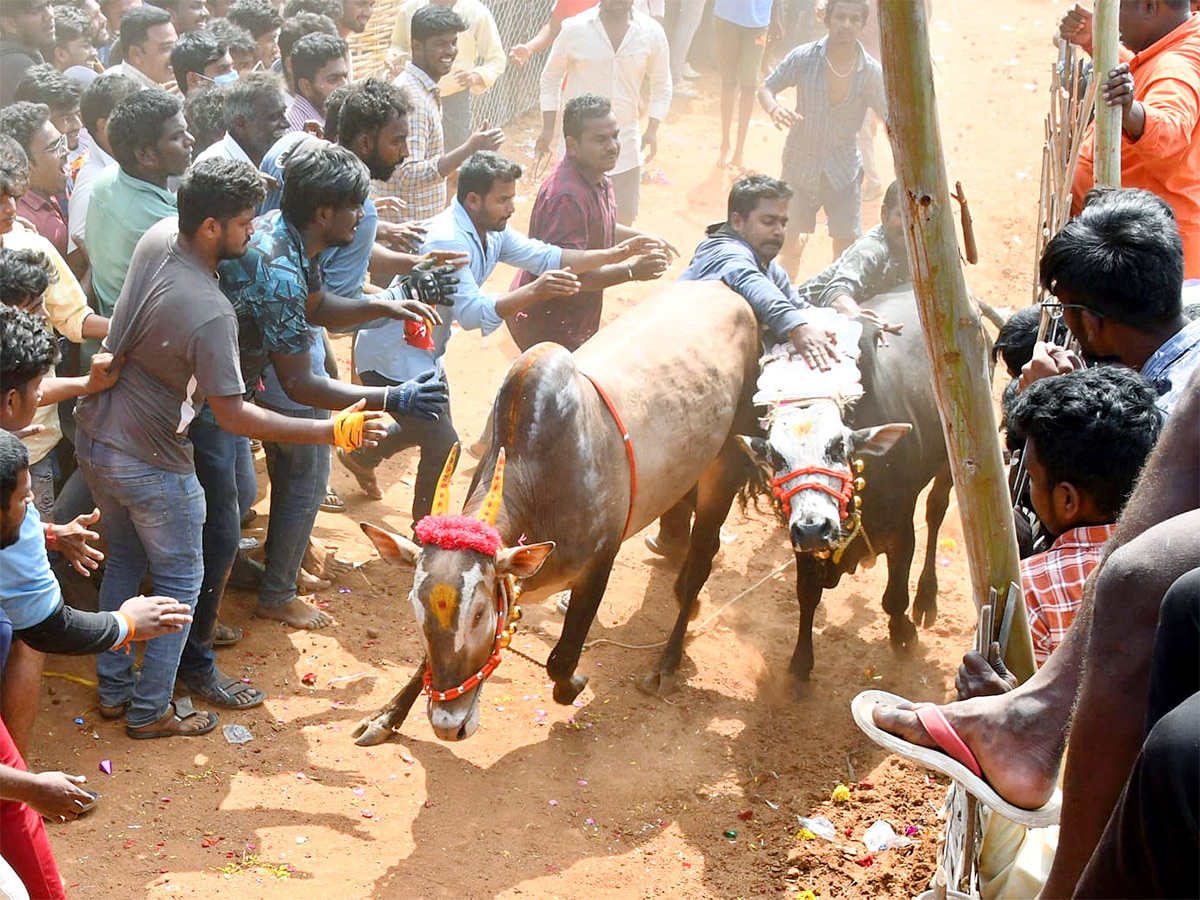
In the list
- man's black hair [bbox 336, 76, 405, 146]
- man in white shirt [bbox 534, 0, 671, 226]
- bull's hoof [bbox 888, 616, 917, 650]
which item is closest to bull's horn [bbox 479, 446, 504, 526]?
man's black hair [bbox 336, 76, 405, 146]

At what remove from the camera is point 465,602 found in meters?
5.04

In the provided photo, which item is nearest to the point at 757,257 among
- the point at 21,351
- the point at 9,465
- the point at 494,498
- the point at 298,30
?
the point at 494,498

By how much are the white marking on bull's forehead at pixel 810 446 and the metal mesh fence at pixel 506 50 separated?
8345mm

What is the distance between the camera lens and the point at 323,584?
7090 mm

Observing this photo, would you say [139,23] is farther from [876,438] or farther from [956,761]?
[956,761]

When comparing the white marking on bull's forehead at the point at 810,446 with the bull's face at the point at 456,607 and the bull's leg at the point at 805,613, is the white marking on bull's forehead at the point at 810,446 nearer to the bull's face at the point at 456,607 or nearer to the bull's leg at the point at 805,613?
the bull's leg at the point at 805,613

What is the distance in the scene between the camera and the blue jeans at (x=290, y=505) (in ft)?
20.8

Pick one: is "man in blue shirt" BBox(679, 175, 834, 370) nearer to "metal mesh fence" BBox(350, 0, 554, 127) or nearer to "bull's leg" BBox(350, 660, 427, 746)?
"bull's leg" BBox(350, 660, 427, 746)

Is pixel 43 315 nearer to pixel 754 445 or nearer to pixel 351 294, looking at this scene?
pixel 351 294

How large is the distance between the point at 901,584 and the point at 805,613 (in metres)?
0.68

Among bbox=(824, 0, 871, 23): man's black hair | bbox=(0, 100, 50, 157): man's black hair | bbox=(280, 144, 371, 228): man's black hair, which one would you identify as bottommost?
bbox=(0, 100, 50, 157): man's black hair

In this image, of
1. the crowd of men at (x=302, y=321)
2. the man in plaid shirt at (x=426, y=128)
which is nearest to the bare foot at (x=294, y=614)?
the crowd of men at (x=302, y=321)

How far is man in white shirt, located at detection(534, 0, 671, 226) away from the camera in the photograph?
433 inches

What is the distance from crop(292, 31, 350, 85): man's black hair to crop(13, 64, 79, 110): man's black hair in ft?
4.51
